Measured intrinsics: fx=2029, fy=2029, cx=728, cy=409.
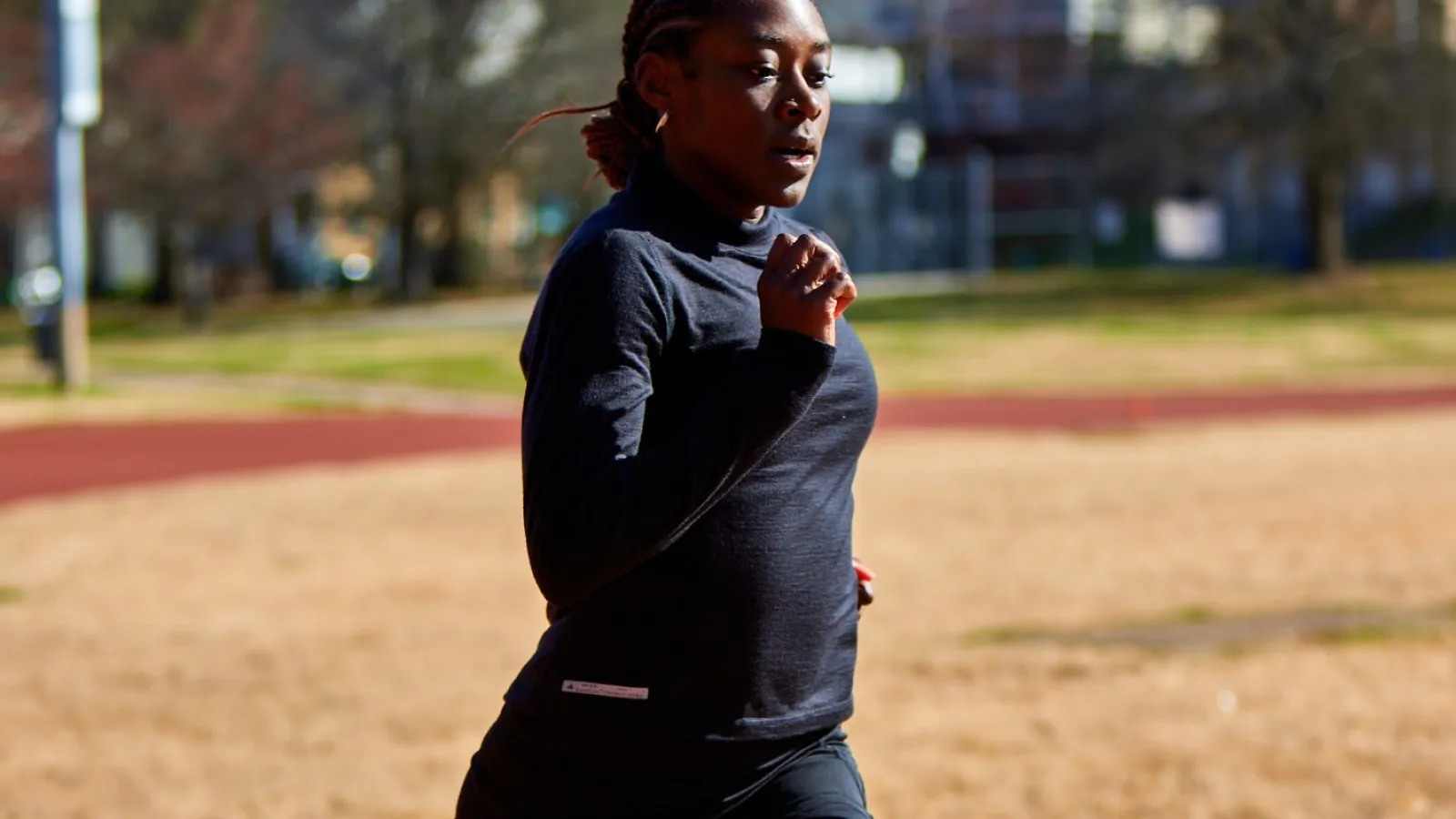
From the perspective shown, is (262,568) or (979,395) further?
(979,395)

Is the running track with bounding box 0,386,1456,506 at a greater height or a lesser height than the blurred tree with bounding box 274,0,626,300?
lesser

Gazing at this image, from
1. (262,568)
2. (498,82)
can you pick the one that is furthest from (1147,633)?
(498,82)

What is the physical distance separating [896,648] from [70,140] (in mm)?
16072

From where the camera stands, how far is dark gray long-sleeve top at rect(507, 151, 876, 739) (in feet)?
7.22

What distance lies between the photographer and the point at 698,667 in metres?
2.39

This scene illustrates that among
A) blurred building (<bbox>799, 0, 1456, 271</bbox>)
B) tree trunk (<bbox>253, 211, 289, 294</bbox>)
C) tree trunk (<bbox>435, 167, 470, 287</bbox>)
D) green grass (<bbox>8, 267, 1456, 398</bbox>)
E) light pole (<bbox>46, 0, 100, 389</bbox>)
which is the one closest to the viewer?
light pole (<bbox>46, 0, 100, 389</bbox>)

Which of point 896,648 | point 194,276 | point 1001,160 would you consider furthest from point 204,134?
Answer: point 896,648

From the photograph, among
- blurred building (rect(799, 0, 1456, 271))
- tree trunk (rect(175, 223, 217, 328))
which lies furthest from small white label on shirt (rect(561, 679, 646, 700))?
blurred building (rect(799, 0, 1456, 271))

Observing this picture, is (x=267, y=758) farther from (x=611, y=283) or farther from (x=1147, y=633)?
(x=611, y=283)

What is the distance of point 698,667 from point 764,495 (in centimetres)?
22

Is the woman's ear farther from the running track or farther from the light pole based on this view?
the light pole

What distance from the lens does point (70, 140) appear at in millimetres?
21750

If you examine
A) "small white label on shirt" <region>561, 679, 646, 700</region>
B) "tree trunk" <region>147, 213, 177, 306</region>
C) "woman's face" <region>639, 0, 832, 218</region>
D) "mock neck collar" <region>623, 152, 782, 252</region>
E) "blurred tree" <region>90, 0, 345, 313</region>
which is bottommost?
"tree trunk" <region>147, 213, 177, 306</region>

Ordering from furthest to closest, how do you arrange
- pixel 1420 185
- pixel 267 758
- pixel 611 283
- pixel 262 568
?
pixel 1420 185 < pixel 262 568 < pixel 267 758 < pixel 611 283
